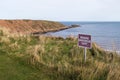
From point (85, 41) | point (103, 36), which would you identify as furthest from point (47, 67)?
point (103, 36)

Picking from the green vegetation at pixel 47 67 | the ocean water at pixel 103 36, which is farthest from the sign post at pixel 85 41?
the ocean water at pixel 103 36

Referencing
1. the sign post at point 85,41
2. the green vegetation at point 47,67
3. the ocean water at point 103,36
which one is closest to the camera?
the green vegetation at point 47,67

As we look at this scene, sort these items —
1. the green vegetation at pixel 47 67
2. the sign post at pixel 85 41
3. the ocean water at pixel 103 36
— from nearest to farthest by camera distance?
the green vegetation at pixel 47 67 → the sign post at pixel 85 41 → the ocean water at pixel 103 36

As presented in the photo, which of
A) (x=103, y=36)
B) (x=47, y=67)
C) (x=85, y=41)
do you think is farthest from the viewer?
(x=103, y=36)

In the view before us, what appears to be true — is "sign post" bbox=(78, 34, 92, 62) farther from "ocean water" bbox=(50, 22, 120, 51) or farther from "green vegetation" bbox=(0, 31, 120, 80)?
"ocean water" bbox=(50, 22, 120, 51)

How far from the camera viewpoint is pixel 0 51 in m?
11.0

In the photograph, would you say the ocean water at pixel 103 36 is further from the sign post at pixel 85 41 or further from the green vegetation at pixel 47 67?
the sign post at pixel 85 41

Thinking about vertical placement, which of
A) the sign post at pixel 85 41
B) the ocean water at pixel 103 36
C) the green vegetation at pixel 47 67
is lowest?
the ocean water at pixel 103 36

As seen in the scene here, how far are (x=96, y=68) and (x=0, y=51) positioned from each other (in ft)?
13.5

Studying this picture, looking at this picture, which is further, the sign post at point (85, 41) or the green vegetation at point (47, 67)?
the sign post at point (85, 41)

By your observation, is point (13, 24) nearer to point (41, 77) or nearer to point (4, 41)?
point (4, 41)

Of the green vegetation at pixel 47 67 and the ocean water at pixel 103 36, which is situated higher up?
the green vegetation at pixel 47 67

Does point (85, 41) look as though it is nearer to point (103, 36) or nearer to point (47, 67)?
point (47, 67)

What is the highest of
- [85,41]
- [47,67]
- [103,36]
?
[85,41]
